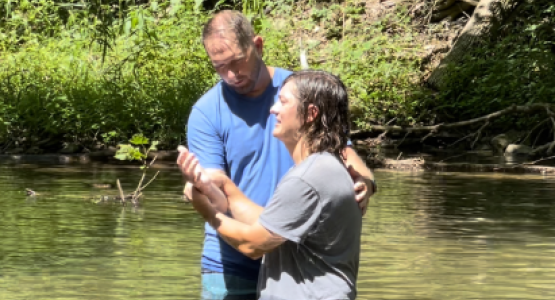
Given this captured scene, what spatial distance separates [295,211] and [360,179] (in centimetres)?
43

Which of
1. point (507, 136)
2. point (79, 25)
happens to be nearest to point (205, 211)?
point (507, 136)

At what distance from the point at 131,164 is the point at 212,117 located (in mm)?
10405

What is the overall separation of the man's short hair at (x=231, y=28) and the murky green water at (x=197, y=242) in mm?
3101

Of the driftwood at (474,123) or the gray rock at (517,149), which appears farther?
the gray rock at (517,149)

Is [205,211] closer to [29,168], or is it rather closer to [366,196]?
[366,196]

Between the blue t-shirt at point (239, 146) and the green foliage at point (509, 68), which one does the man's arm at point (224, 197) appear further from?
the green foliage at point (509, 68)

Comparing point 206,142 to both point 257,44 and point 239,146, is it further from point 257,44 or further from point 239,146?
point 257,44

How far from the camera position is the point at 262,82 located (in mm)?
4145

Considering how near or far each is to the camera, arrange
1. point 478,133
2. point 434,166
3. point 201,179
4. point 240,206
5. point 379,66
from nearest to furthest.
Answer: point 201,179 < point 240,206 < point 434,166 < point 478,133 < point 379,66

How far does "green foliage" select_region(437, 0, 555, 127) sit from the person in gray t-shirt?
1253cm

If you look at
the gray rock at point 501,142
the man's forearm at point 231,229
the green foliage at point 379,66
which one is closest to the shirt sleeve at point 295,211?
the man's forearm at point 231,229

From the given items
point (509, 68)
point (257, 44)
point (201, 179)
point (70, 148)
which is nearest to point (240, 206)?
point (201, 179)

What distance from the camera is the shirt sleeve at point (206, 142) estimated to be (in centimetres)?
406

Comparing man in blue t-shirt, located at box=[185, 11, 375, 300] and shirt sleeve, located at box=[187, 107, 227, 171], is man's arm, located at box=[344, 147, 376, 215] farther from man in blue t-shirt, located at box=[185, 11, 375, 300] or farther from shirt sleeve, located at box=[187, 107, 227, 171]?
shirt sleeve, located at box=[187, 107, 227, 171]
